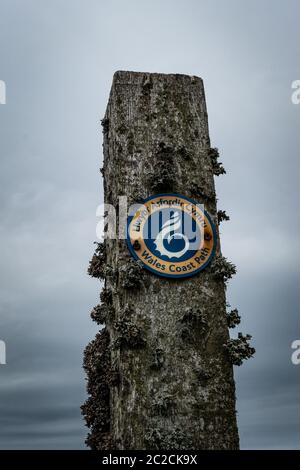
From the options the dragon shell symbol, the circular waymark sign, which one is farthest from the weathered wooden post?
the dragon shell symbol

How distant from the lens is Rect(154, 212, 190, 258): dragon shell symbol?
7902 mm

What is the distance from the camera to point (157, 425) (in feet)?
22.7

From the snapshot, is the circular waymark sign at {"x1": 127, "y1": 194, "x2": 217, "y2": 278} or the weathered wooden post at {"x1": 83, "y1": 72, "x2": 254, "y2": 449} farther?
the circular waymark sign at {"x1": 127, "y1": 194, "x2": 217, "y2": 278}

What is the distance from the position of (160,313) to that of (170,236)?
4.10 feet

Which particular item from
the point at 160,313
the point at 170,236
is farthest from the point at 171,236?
the point at 160,313

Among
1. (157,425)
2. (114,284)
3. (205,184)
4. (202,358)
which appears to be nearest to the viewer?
(157,425)

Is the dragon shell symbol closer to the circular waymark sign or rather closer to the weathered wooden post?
the circular waymark sign

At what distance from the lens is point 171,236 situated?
26.2 feet

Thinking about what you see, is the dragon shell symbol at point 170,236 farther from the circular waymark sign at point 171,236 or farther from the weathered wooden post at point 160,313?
the weathered wooden post at point 160,313

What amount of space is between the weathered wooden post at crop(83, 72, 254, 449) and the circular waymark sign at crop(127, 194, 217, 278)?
0.06 meters

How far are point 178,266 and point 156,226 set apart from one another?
2.41 feet

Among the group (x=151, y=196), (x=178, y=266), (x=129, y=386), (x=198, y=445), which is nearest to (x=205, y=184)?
(x=151, y=196)

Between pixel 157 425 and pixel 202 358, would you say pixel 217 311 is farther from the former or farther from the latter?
pixel 157 425

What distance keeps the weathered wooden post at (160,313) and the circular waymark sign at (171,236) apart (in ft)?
0.19
